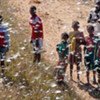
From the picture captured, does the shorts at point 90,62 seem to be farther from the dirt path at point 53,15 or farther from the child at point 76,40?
the dirt path at point 53,15

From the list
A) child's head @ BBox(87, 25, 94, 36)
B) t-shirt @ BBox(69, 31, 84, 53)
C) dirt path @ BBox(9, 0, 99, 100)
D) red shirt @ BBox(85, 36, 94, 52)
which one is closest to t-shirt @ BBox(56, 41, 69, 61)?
t-shirt @ BBox(69, 31, 84, 53)

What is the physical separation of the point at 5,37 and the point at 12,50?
4.19ft

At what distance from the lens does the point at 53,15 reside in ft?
56.9

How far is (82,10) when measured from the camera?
1800 cm

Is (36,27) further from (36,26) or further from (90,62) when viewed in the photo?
(90,62)

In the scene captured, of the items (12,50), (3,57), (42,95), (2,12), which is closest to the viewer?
(42,95)

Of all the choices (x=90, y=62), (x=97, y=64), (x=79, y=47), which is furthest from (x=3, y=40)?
(x=97, y=64)

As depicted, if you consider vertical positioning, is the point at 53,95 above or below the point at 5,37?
below

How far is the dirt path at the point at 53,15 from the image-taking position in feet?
49.2

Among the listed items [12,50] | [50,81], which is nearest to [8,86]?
[50,81]

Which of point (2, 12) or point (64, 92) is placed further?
point (2, 12)

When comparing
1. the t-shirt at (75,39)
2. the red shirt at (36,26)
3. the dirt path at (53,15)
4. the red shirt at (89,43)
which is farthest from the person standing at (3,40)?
the dirt path at (53,15)

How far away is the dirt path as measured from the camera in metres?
15.0

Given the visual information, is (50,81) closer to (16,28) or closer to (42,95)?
(42,95)
